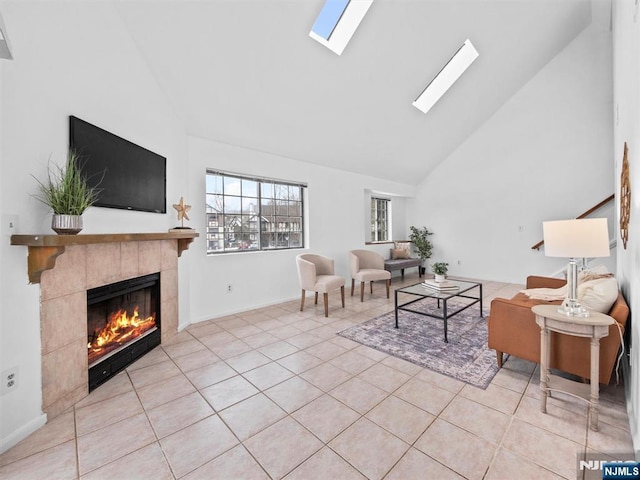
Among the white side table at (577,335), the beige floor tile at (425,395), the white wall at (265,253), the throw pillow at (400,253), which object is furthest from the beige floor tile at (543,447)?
the throw pillow at (400,253)

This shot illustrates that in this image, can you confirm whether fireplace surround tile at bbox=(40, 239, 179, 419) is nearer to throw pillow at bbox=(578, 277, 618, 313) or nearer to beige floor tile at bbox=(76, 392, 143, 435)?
beige floor tile at bbox=(76, 392, 143, 435)

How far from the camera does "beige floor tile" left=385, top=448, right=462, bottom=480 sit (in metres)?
1.33

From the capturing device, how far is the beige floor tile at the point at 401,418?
162cm

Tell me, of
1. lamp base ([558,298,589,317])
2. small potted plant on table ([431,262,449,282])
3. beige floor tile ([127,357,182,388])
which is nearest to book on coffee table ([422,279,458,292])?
small potted plant on table ([431,262,449,282])

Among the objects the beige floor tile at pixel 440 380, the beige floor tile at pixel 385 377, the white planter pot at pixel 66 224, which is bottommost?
the beige floor tile at pixel 385 377

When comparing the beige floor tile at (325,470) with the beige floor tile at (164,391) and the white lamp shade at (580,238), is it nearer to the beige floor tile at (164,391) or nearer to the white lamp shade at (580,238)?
the beige floor tile at (164,391)

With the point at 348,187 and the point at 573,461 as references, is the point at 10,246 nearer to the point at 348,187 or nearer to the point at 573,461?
the point at 573,461

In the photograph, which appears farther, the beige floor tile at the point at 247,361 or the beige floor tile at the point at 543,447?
the beige floor tile at the point at 247,361

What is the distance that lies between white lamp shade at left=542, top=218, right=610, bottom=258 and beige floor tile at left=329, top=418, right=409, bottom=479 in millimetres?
1611

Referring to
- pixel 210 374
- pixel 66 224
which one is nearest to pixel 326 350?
pixel 210 374

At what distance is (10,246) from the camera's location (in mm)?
1591

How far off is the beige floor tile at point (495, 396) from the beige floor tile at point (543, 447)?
179mm

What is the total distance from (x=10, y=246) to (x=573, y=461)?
3.22 m

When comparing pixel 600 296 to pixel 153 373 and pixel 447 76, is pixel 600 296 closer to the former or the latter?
pixel 153 373
